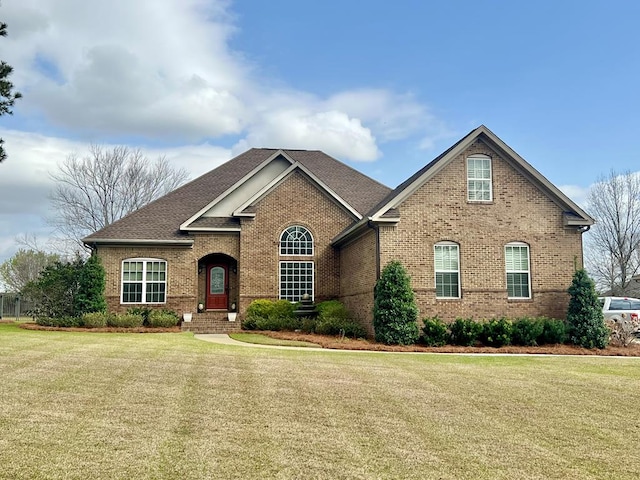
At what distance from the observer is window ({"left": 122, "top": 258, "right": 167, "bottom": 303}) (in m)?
24.8

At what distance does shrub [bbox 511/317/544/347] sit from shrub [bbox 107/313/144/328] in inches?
530

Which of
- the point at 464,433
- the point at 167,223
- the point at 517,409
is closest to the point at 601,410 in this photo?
the point at 517,409

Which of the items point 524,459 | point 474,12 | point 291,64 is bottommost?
point 524,459

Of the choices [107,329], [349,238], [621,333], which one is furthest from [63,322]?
[621,333]

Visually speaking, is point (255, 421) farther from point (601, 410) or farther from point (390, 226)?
point (390, 226)

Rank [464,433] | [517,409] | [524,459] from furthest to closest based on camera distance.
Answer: [517,409] < [464,433] < [524,459]

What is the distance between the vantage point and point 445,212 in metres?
20.1

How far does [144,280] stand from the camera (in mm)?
24891

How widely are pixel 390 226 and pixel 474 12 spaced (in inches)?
270

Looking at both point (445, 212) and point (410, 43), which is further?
point (445, 212)

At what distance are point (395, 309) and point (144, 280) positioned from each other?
37.9 feet

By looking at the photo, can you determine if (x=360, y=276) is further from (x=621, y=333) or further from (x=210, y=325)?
(x=621, y=333)

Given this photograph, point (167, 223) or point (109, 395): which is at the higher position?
point (167, 223)

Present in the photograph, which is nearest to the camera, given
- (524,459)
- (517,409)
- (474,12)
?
(524,459)
